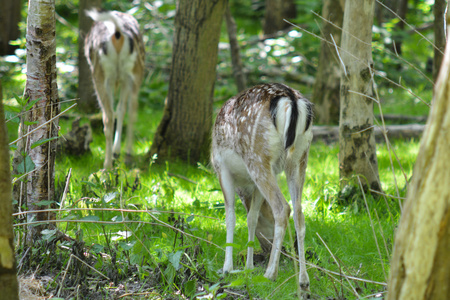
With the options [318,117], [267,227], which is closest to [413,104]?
[318,117]

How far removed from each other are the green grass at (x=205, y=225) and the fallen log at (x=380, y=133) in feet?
1.00

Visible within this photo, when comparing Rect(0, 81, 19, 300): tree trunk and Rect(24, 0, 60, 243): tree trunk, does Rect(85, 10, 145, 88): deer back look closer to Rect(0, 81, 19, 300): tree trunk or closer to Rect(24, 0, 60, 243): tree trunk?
Rect(24, 0, 60, 243): tree trunk

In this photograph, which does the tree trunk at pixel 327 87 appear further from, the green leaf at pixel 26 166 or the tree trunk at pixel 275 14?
the tree trunk at pixel 275 14

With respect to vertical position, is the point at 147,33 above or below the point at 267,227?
above

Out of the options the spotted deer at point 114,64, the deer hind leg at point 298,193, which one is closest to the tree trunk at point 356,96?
the deer hind leg at point 298,193

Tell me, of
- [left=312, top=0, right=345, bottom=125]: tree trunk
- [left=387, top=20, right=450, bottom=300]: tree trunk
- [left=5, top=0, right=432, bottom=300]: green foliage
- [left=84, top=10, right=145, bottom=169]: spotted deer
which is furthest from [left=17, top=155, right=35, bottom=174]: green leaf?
[left=312, top=0, right=345, bottom=125]: tree trunk

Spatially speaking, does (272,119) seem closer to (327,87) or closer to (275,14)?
(327,87)

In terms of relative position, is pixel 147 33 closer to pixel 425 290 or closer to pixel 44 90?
pixel 44 90

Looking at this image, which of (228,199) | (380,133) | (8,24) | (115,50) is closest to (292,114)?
(228,199)

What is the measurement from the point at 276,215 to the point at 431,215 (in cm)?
185

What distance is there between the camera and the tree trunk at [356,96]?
5.12m

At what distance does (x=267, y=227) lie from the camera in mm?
4637

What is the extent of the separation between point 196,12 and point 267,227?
3439mm

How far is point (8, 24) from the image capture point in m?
13.8
